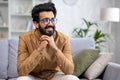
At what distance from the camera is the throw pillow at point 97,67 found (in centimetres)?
275

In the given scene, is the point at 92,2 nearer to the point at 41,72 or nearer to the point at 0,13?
the point at 0,13

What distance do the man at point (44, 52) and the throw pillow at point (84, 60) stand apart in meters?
0.66

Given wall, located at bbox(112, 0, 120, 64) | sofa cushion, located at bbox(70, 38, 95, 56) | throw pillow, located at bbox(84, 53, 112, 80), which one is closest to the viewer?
throw pillow, located at bbox(84, 53, 112, 80)

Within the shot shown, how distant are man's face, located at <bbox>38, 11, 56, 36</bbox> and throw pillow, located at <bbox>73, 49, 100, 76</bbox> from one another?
95 cm

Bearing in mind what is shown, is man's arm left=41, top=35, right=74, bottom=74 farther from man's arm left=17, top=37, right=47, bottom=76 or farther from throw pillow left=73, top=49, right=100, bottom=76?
Answer: throw pillow left=73, top=49, right=100, bottom=76

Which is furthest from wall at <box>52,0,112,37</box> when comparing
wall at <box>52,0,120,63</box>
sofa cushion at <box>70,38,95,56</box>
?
sofa cushion at <box>70,38,95,56</box>

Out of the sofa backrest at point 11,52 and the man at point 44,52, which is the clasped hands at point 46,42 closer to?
the man at point 44,52

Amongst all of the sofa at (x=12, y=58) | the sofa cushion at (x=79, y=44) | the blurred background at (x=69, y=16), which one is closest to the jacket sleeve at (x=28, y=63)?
the sofa at (x=12, y=58)

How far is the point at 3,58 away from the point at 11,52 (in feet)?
0.40

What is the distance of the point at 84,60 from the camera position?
2.79 m

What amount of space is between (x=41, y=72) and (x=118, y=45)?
3.12 metres

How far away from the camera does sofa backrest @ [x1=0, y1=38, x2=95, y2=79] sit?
112 inches

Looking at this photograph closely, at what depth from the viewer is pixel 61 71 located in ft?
6.89

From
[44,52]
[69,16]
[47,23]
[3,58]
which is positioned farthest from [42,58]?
[69,16]
